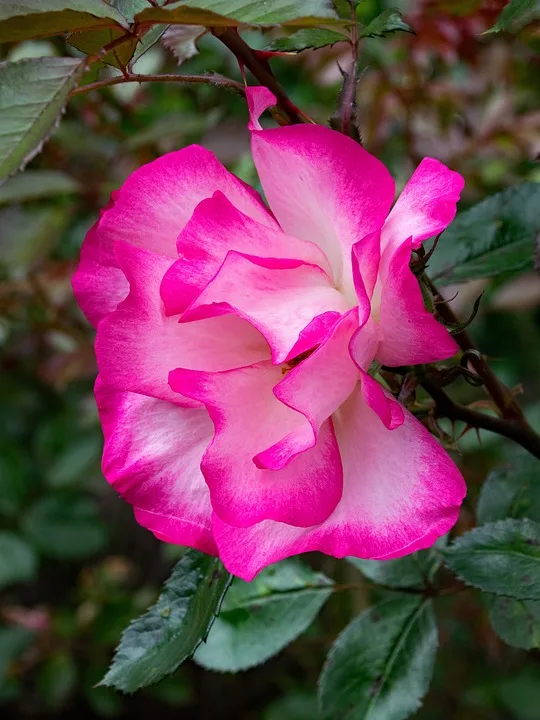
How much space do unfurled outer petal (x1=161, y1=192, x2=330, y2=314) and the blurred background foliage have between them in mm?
646

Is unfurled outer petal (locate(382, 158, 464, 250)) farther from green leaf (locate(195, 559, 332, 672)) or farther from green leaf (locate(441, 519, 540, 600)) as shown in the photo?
green leaf (locate(195, 559, 332, 672))

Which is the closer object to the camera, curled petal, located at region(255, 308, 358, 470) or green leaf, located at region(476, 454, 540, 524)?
curled petal, located at region(255, 308, 358, 470)

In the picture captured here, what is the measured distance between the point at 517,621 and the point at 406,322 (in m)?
0.30

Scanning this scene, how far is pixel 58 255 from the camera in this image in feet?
4.64

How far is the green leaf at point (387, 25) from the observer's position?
0.42 meters

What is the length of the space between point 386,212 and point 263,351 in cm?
10

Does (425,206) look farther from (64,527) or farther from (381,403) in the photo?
(64,527)

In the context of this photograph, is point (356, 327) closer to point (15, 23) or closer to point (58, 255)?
point (15, 23)

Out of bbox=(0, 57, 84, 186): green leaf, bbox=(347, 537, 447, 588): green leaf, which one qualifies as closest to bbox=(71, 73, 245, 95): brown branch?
bbox=(0, 57, 84, 186): green leaf

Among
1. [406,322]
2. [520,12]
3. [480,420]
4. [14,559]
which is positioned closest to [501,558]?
[480,420]

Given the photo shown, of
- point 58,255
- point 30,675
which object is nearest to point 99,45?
point 58,255

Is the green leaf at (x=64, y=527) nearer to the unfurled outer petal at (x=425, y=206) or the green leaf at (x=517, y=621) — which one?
the green leaf at (x=517, y=621)

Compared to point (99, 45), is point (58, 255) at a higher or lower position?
lower

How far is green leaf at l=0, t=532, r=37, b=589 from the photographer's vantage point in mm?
1152
